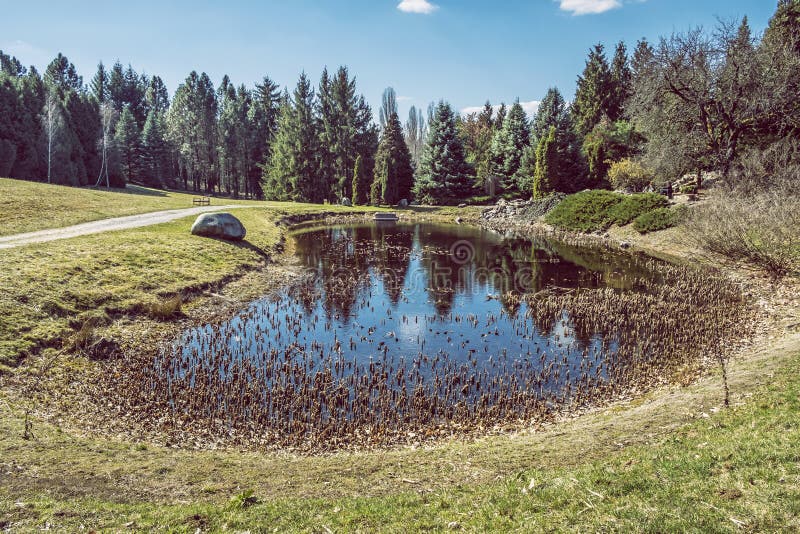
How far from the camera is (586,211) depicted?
148 ft

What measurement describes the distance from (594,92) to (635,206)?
32.9 metres

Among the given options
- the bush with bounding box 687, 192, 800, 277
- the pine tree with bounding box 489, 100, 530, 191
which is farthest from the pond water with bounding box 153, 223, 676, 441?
the pine tree with bounding box 489, 100, 530, 191

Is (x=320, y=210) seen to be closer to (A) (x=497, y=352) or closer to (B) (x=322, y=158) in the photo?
(B) (x=322, y=158)

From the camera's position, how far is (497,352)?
15.0 meters

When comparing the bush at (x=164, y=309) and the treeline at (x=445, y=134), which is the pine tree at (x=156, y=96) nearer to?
the treeline at (x=445, y=134)

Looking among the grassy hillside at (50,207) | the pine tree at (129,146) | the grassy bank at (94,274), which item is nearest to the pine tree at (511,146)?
the grassy bank at (94,274)

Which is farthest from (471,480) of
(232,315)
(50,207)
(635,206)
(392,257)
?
(635,206)

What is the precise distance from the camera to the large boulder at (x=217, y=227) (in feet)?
93.0

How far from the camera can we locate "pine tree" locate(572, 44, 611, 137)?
64688mm

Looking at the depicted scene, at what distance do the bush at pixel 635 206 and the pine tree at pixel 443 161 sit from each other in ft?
86.4

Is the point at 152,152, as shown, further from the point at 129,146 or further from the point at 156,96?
the point at 156,96

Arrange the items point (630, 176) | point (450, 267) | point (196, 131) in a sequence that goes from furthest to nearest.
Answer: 1. point (196, 131)
2. point (630, 176)
3. point (450, 267)

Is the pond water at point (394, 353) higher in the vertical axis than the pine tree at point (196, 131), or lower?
lower

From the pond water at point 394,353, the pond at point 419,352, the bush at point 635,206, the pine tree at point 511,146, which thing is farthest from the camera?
the pine tree at point 511,146
